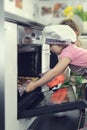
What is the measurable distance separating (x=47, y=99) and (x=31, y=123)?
16 centimetres

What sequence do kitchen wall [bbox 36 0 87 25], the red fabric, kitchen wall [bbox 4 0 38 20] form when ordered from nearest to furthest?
kitchen wall [bbox 4 0 38 20] < the red fabric < kitchen wall [bbox 36 0 87 25]

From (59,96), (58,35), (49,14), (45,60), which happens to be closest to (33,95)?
(59,96)

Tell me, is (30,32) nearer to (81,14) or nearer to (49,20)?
(49,20)

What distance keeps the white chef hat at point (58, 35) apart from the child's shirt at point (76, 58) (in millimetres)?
34

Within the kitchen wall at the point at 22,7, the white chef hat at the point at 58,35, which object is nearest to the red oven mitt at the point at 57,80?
the white chef hat at the point at 58,35

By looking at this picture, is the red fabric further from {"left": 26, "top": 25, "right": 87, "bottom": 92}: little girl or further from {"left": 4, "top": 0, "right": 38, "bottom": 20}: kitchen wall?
{"left": 4, "top": 0, "right": 38, "bottom": 20}: kitchen wall

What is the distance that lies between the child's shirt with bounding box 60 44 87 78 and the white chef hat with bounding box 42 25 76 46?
3 centimetres

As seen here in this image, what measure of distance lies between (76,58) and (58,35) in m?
0.14

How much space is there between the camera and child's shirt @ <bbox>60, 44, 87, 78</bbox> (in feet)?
4.21

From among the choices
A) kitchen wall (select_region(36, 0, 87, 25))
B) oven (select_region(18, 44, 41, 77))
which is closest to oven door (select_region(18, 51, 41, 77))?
oven (select_region(18, 44, 41, 77))

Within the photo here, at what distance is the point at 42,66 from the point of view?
1.56m

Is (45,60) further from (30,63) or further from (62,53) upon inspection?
(62,53)

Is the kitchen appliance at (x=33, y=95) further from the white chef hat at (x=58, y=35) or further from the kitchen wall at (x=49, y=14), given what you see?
the kitchen wall at (x=49, y=14)

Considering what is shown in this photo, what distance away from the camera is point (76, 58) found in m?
1.30
